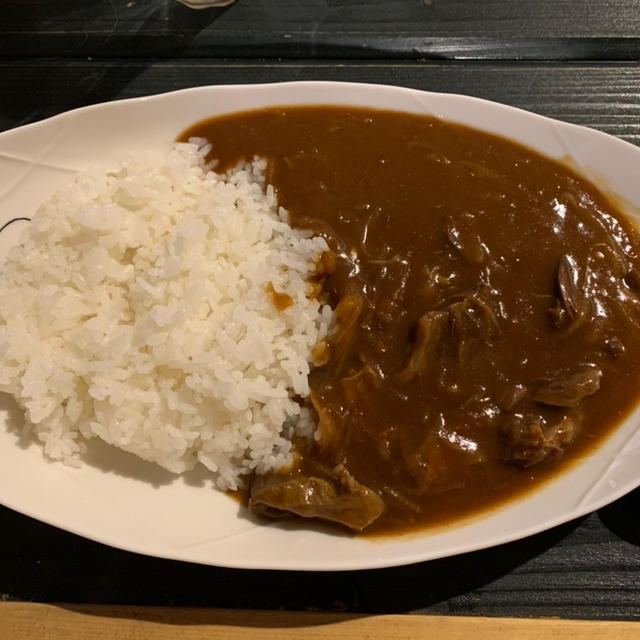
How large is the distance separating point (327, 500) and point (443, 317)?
0.89 meters

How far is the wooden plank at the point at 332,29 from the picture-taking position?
3.46 m

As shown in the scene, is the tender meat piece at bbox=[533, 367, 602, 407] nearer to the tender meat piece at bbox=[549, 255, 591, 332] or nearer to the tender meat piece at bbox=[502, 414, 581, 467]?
the tender meat piece at bbox=[502, 414, 581, 467]

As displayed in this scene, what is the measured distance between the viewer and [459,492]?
7.93 ft

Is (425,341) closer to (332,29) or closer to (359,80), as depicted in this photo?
(359,80)

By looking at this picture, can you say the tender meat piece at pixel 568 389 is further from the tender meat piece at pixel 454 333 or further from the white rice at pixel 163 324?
the white rice at pixel 163 324

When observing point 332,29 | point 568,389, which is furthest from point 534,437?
point 332,29

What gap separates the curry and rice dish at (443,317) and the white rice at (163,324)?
0.14 meters

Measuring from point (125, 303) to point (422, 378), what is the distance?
4.60 feet

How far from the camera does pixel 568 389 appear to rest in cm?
241

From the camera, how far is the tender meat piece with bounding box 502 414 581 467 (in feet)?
7.72

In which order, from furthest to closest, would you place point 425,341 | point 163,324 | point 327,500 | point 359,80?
point 359,80
point 163,324
point 425,341
point 327,500

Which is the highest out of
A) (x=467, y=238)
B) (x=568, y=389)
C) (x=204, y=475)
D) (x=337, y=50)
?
(x=337, y=50)

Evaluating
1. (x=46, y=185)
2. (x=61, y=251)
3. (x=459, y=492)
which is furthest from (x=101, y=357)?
(x=459, y=492)

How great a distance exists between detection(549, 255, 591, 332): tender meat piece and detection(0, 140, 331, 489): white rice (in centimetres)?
100
